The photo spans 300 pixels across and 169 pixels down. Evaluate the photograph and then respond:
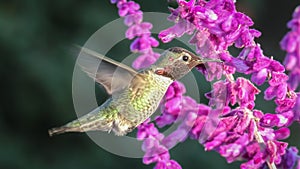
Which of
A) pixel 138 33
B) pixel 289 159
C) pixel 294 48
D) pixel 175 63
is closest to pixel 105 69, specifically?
pixel 138 33

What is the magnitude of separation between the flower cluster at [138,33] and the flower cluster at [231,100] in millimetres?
17

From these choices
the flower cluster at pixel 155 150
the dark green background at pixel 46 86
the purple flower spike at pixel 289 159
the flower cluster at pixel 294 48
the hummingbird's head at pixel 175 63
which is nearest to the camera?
the flower cluster at pixel 294 48

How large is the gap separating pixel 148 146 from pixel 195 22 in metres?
0.41

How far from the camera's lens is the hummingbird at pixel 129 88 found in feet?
6.09

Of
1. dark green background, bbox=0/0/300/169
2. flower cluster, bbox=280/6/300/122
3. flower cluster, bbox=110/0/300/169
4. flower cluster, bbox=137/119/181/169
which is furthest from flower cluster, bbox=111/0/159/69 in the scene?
dark green background, bbox=0/0/300/169

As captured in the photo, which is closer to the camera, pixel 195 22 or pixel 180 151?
pixel 195 22

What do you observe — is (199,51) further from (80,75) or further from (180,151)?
(180,151)

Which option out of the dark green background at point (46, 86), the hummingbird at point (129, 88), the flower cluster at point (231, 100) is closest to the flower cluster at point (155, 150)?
the flower cluster at point (231, 100)

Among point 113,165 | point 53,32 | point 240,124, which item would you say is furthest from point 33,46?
point 240,124

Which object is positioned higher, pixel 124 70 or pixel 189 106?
pixel 124 70

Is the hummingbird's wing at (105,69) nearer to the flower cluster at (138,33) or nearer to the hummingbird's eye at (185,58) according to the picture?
the flower cluster at (138,33)

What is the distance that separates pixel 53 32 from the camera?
13.6 ft

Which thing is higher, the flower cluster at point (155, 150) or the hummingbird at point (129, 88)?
the hummingbird at point (129, 88)

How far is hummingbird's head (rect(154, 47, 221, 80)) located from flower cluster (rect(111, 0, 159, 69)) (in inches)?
4.5
